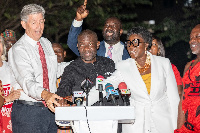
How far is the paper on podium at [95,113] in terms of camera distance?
3.42m

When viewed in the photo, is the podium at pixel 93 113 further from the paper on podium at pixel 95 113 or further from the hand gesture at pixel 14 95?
the hand gesture at pixel 14 95

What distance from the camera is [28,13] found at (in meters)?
4.56

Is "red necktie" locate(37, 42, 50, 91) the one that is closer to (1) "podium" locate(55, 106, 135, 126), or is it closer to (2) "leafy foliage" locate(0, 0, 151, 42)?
(1) "podium" locate(55, 106, 135, 126)

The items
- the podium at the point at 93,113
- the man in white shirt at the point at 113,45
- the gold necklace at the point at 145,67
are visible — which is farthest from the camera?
the man in white shirt at the point at 113,45

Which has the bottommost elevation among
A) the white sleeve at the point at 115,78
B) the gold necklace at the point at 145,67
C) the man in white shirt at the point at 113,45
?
the white sleeve at the point at 115,78

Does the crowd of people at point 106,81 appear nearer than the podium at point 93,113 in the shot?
No

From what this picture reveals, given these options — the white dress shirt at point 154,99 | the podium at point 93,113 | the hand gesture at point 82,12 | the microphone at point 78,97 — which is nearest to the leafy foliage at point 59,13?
the hand gesture at point 82,12

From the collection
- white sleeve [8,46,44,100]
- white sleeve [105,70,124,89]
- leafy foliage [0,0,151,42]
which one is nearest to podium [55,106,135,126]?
white sleeve [8,46,44,100]

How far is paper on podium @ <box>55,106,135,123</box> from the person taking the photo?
3424 millimetres

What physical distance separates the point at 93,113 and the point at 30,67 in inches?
54.7

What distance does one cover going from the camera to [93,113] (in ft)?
11.3

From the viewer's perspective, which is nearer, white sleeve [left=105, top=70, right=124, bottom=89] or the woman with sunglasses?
the woman with sunglasses

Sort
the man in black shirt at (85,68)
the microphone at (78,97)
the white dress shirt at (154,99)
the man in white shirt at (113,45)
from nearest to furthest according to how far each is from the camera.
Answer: the microphone at (78,97) → the white dress shirt at (154,99) → the man in black shirt at (85,68) → the man in white shirt at (113,45)

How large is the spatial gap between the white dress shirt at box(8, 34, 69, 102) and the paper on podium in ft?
2.56
